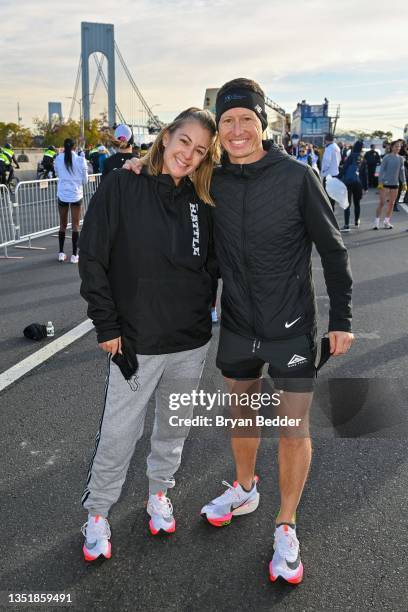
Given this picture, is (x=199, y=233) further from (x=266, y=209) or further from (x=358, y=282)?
(x=358, y=282)

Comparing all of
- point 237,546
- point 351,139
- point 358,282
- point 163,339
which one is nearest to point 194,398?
point 163,339

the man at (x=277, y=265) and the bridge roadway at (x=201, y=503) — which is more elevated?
the man at (x=277, y=265)

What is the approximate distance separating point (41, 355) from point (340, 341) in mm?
3190

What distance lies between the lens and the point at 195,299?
93.0 inches

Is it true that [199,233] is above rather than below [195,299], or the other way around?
above

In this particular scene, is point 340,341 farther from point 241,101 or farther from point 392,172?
point 392,172

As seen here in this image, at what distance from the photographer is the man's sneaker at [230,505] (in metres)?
2.65

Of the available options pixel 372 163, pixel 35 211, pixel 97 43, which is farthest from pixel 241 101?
pixel 97 43

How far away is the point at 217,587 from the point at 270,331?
3.43 ft

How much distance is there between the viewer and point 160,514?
2.60m

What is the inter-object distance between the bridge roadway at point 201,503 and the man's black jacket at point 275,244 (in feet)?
3.22

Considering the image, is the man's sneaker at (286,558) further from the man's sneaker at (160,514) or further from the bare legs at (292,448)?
the man's sneaker at (160,514)

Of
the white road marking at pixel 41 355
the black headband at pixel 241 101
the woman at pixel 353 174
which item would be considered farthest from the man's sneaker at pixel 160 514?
the woman at pixel 353 174

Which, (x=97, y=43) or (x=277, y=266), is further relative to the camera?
(x=97, y=43)
